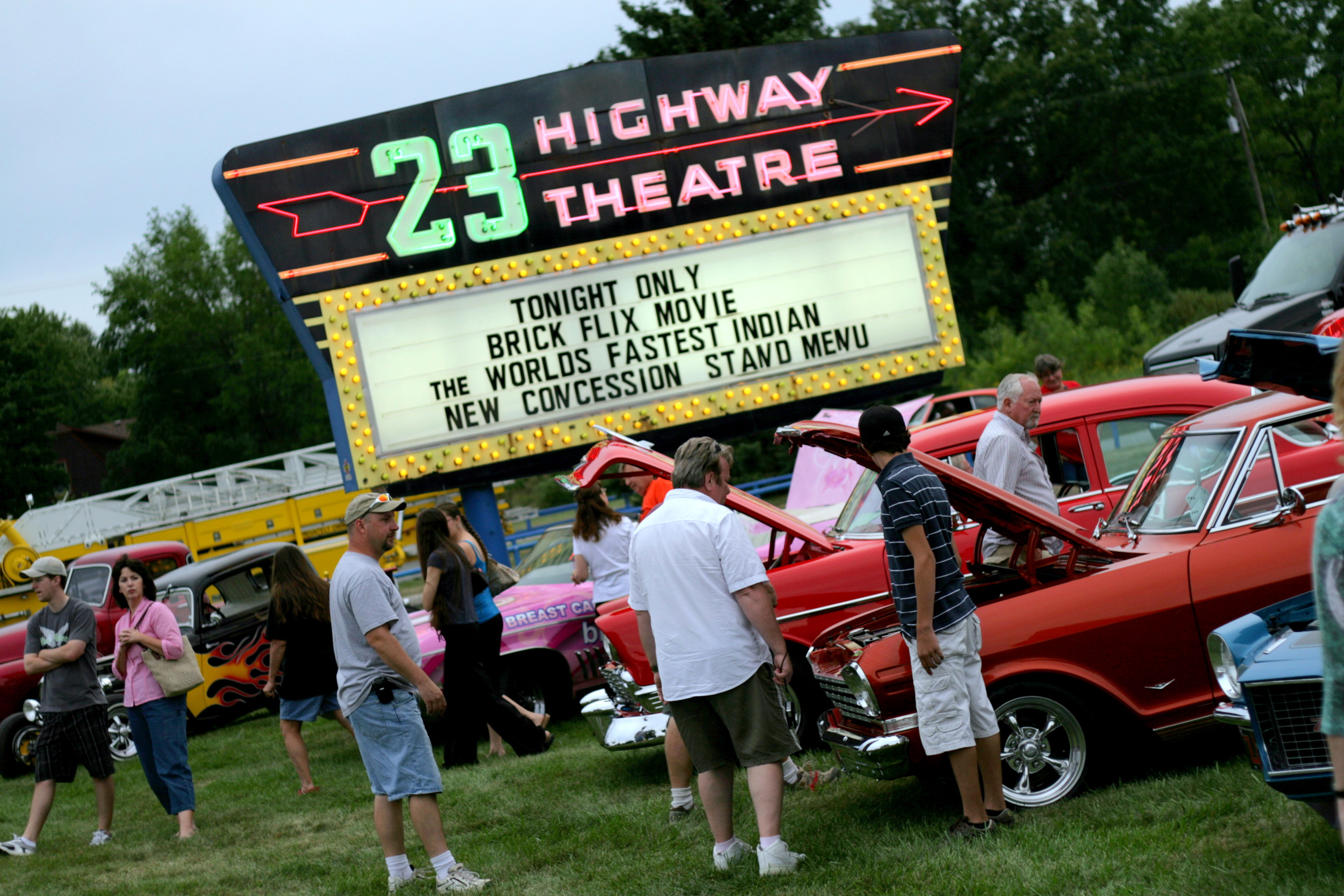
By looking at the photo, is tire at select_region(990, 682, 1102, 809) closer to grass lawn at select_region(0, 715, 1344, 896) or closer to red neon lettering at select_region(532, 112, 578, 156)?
grass lawn at select_region(0, 715, 1344, 896)

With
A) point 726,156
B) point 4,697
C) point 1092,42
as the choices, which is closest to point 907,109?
point 726,156

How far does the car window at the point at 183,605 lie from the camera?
12.4 m

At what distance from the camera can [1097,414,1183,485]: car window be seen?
8.15 m

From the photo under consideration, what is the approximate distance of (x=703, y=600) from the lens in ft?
16.7

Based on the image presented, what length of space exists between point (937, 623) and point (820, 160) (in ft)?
30.9

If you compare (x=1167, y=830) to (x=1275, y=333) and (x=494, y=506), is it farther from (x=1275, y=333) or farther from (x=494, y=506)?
(x=494, y=506)

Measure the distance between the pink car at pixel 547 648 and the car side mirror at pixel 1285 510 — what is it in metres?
5.15

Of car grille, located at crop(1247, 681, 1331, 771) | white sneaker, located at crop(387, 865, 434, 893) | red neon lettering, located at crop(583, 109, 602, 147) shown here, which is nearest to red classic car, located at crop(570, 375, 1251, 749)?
white sneaker, located at crop(387, 865, 434, 893)

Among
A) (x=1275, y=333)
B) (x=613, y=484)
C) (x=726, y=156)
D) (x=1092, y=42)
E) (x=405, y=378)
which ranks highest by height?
(x=1092, y=42)

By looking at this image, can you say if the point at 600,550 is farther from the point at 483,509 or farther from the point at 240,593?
the point at 240,593

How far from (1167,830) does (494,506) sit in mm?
9610

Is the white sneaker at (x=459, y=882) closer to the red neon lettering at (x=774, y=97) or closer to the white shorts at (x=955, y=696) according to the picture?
the white shorts at (x=955, y=696)

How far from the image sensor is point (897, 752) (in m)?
5.18

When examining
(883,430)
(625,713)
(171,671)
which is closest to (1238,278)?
(625,713)
